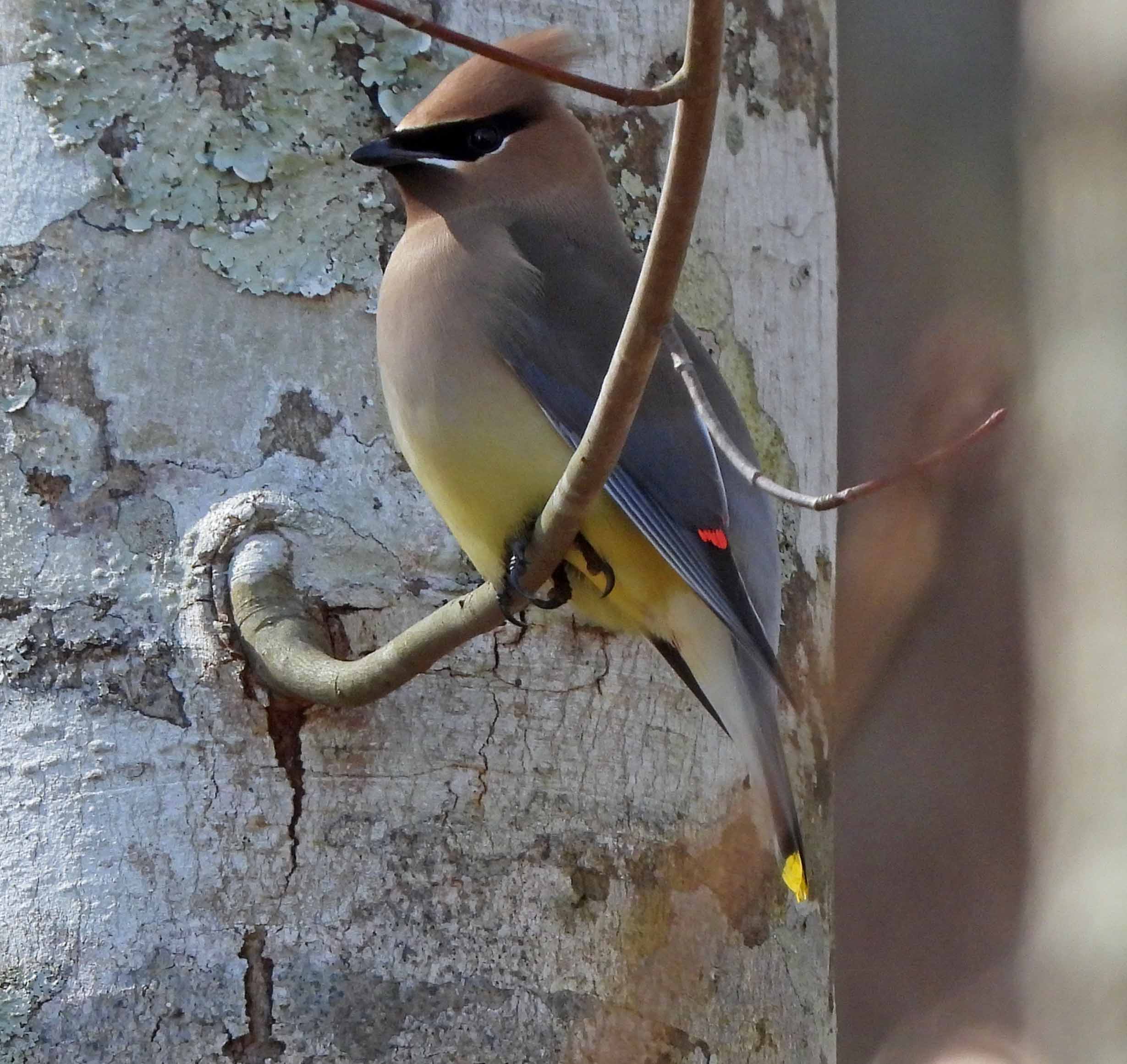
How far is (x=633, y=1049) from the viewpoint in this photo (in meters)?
2.57

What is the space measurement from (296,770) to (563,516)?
0.55 m

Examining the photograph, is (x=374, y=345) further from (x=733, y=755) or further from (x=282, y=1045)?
(x=282, y=1045)

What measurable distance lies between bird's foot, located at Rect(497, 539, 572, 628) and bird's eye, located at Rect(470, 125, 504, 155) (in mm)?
650

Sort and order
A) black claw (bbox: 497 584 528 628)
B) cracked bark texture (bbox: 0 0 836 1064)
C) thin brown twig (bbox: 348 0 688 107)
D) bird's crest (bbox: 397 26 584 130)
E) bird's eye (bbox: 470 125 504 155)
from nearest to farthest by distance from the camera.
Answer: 1. thin brown twig (bbox: 348 0 688 107)
2. black claw (bbox: 497 584 528 628)
3. cracked bark texture (bbox: 0 0 836 1064)
4. bird's crest (bbox: 397 26 584 130)
5. bird's eye (bbox: 470 125 504 155)

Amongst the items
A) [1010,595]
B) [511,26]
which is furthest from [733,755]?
[1010,595]

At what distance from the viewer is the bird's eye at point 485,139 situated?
2.98 meters

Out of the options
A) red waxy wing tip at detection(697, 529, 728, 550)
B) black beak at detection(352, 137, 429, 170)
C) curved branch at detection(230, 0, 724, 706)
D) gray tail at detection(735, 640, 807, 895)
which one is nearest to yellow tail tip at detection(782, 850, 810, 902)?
gray tail at detection(735, 640, 807, 895)

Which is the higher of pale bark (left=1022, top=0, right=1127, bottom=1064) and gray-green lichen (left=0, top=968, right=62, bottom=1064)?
pale bark (left=1022, top=0, right=1127, bottom=1064)

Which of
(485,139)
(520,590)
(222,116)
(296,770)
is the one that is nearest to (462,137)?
(485,139)

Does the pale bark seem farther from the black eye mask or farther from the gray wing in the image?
the black eye mask

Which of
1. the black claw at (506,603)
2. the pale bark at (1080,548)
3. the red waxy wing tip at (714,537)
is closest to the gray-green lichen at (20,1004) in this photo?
the black claw at (506,603)

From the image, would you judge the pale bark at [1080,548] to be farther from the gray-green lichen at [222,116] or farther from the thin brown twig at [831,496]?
the thin brown twig at [831,496]

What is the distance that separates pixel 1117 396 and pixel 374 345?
1497 mm

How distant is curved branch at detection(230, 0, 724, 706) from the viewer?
1725 millimetres
